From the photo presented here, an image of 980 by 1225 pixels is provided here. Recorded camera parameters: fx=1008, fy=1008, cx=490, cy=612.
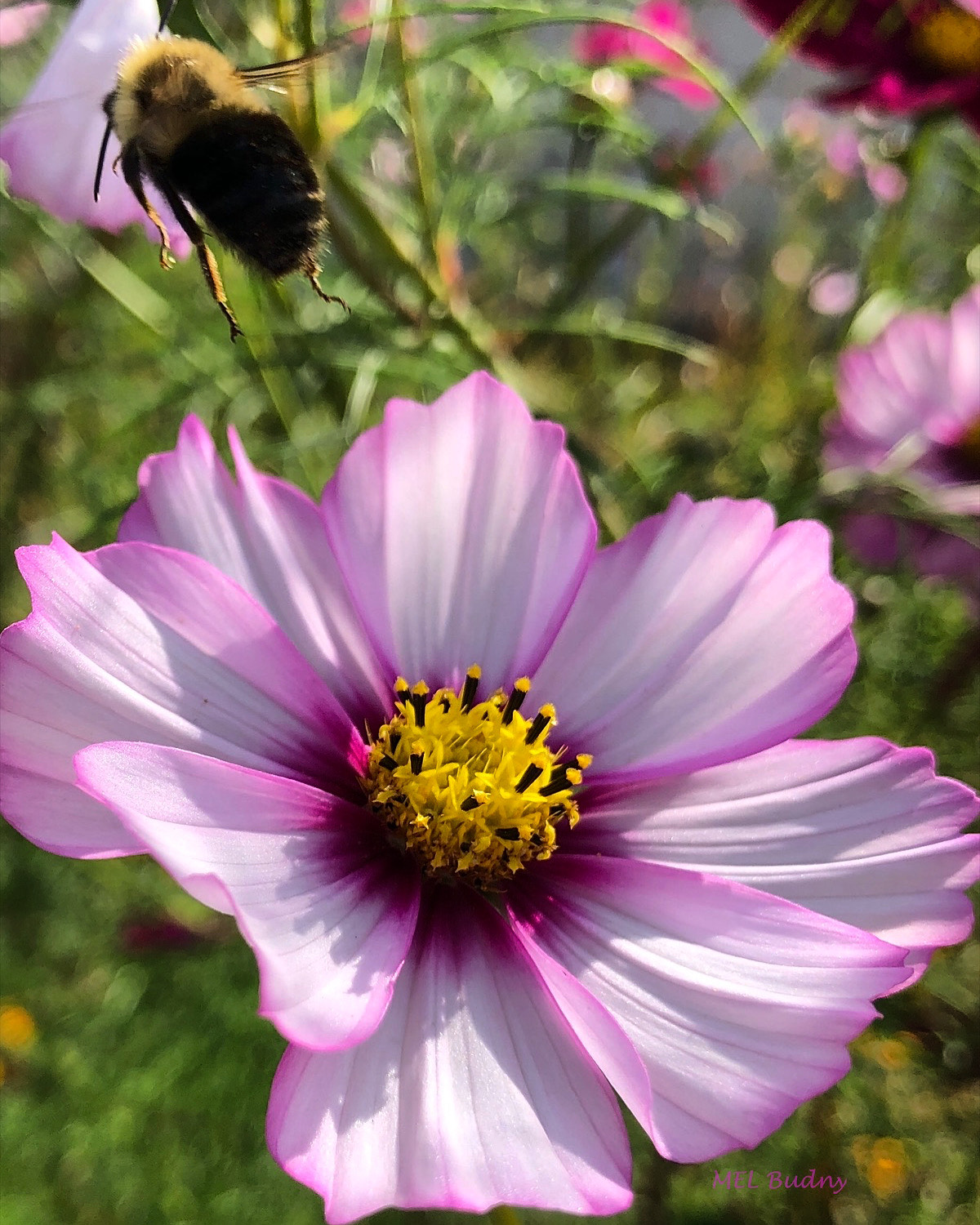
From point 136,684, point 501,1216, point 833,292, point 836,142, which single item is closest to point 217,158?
point 136,684

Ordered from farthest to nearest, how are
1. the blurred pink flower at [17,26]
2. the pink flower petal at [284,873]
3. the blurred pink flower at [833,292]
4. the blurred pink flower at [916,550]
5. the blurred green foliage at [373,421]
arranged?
1. the blurred pink flower at [833,292]
2. the blurred pink flower at [17,26]
3. the blurred pink flower at [916,550]
4. the blurred green foliage at [373,421]
5. the pink flower petal at [284,873]

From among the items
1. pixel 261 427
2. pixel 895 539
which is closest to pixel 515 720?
pixel 895 539

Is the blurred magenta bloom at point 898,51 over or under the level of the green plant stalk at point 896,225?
over

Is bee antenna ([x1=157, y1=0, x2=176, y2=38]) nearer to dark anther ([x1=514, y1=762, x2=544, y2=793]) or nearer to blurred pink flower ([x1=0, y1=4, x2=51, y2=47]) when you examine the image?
dark anther ([x1=514, y1=762, x2=544, y2=793])

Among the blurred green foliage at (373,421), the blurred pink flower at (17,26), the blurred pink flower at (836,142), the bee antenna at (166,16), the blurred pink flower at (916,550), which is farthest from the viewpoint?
the blurred pink flower at (836,142)

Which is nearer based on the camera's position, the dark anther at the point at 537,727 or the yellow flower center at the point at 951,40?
the dark anther at the point at 537,727

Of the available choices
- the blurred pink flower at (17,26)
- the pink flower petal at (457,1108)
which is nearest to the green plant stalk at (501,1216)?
the pink flower petal at (457,1108)

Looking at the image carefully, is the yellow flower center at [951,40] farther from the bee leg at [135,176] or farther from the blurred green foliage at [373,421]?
the bee leg at [135,176]

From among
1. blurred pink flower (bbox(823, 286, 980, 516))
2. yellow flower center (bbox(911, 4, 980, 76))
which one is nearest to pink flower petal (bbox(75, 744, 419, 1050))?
blurred pink flower (bbox(823, 286, 980, 516))
